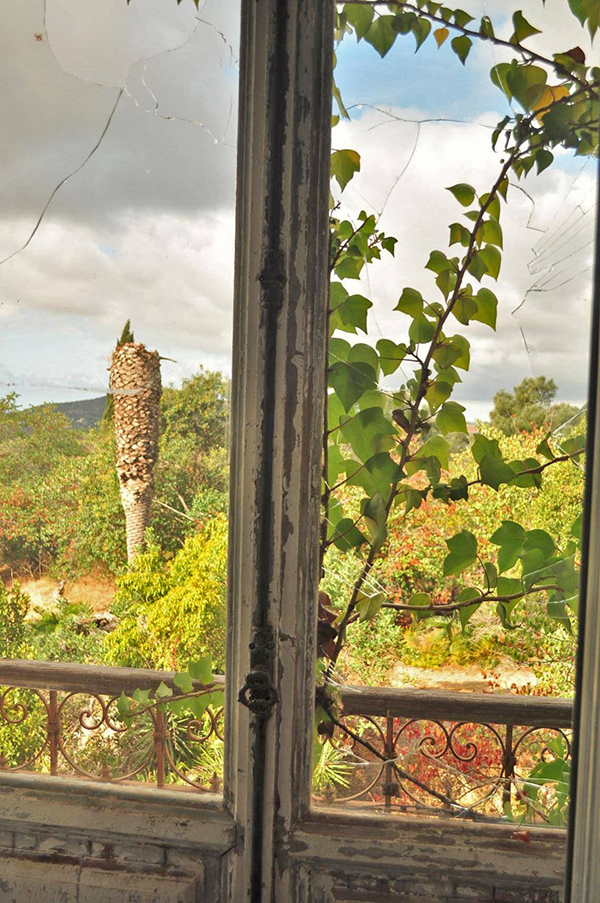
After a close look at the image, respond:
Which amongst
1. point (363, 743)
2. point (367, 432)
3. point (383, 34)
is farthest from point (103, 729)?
point (383, 34)

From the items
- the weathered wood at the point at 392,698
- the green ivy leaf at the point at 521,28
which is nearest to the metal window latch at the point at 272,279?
the green ivy leaf at the point at 521,28

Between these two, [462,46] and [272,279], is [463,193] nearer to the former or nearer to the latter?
[462,46]

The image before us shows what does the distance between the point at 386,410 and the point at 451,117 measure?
442 mm

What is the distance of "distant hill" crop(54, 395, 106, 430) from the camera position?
1.09 m

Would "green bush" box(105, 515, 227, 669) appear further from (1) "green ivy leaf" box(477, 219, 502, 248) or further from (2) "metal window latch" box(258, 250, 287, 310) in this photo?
(1) "green ivy leaf" box(477, 219, 502, 248)

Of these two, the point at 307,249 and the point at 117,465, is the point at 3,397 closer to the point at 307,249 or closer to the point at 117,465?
the point at 117,465

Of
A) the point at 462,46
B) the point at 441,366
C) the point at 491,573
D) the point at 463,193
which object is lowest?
the point at 491,573

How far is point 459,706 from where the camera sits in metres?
1.06

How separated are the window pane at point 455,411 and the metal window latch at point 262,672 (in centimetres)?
11

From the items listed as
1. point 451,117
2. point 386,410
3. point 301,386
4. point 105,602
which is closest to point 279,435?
point 301,386

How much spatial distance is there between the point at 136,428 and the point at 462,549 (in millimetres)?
548

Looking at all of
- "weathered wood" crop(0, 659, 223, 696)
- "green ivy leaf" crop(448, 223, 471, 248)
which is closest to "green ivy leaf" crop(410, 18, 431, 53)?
"green ivy leaf" crop(448, 223, 471, 248)

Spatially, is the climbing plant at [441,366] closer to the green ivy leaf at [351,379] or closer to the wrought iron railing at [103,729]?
the green ivy leaf at [351,379]

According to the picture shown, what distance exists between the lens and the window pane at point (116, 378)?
103cm
